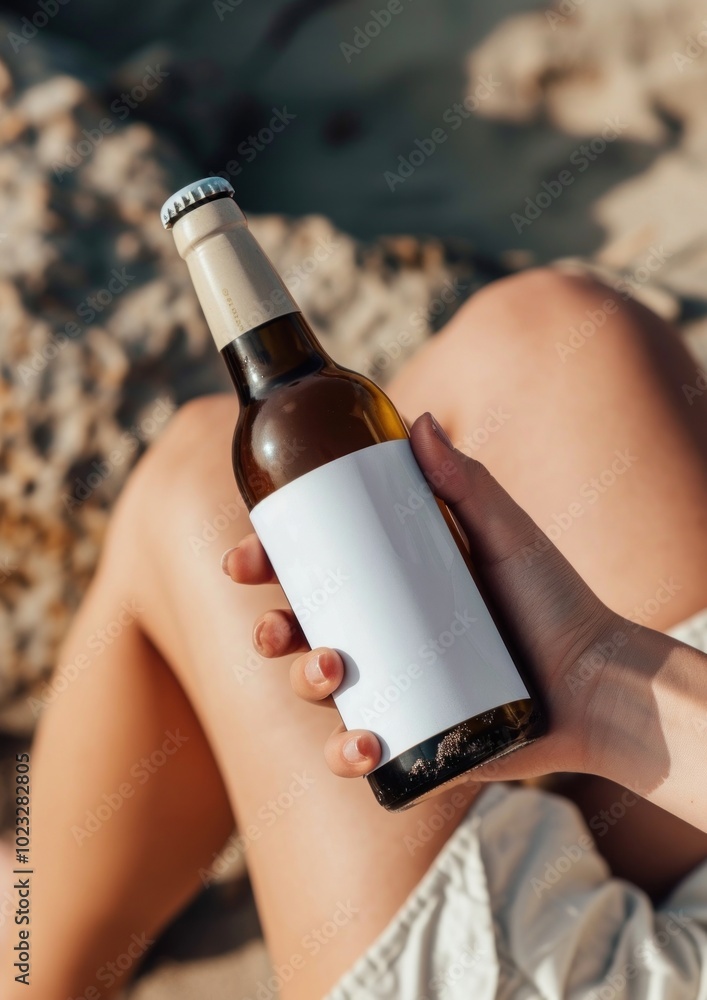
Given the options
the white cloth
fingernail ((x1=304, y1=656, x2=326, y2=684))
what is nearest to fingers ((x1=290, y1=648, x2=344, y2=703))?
fingernail ((x1=304, y1=656, x2=326, y2=684))

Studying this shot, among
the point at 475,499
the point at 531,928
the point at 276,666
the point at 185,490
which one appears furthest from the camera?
the point at 185,490

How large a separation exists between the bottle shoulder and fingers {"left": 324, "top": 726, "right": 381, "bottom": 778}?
21 cm

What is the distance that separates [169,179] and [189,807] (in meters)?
1.25

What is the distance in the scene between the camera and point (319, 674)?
2.31ft

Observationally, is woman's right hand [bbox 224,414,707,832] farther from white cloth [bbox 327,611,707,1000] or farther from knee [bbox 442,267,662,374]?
knee [bbox 442,267,662,374]

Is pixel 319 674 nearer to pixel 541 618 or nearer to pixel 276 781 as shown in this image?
pixel 541 618

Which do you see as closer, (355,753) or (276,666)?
(355,753)

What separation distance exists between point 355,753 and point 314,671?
2.8 inches

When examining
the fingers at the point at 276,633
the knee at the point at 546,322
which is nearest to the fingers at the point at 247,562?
the fingers at the point at 276,633

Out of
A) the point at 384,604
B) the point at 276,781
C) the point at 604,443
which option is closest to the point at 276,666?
the point at 276,781

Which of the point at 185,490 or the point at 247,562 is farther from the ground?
the point at 185,490

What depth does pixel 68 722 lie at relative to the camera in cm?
119

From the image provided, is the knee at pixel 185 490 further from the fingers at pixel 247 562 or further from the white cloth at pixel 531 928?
the white cloth at pixel 531 928

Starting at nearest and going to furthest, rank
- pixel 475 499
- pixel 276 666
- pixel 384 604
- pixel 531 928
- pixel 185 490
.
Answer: pixel 384 604, pixel 475 499, pixel 531 928, pixel 276 666, pixel 185 490
